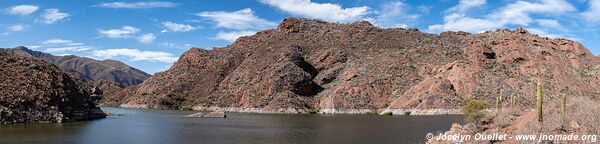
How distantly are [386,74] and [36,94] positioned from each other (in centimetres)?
9587

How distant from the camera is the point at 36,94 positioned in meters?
71.4

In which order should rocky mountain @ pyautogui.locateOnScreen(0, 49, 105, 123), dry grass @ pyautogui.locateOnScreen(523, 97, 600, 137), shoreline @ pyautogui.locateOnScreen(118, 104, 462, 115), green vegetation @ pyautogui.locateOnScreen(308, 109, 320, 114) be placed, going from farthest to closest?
green vegetation @ pyautogui.locateOnScreen(308, 109, 320, 114)
shoreline @ pyautogui.locateOnScreen(118, 104, 462, 115)
rocky mountain @ pyautogui.locateOnScreen(0, 49, 105, 123)
dry grass @ pyautogui.locateOnScreen(523, 97, 600, 137)

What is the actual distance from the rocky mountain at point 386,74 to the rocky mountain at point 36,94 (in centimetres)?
6648

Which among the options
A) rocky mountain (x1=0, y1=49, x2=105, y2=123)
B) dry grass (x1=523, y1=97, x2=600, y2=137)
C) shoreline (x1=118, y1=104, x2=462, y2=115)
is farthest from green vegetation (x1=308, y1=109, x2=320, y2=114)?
dry grass (x1=523, y1=97, x2=600, y2=137)

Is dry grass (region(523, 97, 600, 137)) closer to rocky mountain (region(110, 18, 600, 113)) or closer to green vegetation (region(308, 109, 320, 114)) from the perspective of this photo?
rocky mountain (region(110, 18, 600, 113))

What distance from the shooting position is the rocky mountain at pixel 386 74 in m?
126

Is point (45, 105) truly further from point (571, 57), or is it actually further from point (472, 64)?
point (571, 57)

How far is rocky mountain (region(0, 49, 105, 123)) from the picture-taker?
67562mm

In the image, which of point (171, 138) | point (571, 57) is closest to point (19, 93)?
point (171, 138)

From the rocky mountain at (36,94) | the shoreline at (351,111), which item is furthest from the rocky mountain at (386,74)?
the rocky mountain at (36,94)

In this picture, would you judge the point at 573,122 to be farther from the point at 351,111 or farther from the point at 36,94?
the point at 351,111

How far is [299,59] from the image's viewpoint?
175750 mm

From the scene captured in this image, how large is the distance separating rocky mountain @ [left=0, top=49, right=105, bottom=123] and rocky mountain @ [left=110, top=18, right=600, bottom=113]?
66.5m

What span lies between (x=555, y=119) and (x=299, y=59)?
494 ft
